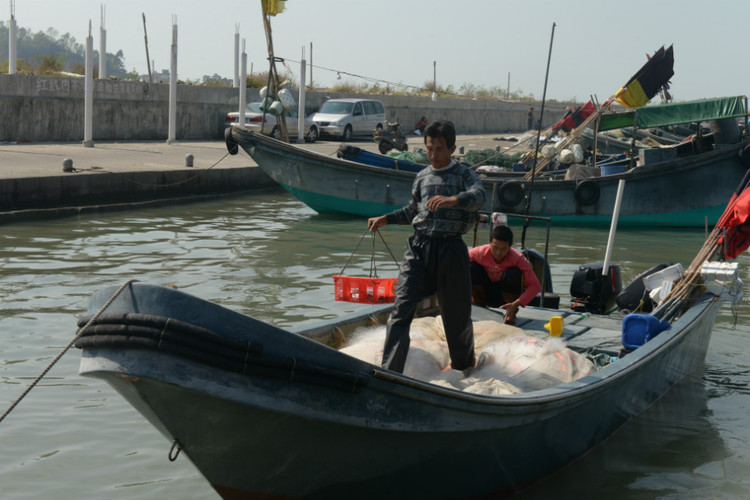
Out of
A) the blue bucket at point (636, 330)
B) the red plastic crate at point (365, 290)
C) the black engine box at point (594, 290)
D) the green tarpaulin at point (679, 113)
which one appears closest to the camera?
the blue bucket at point (636, 330)

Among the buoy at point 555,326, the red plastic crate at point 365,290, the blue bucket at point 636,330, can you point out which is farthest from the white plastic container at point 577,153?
the blue bucket at point 636,330

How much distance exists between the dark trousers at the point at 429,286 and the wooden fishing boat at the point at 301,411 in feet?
2.37

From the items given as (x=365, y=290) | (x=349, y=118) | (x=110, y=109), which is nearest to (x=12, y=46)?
(x=110, y=109)

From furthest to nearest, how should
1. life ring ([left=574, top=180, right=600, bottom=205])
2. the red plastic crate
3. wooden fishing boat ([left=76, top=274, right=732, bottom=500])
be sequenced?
life ring ([left=574, top=180, right=600, bottom=205]) → the red plastic crate → wooden fishing boat ([left=76, top=274, right=732, bottom=500])

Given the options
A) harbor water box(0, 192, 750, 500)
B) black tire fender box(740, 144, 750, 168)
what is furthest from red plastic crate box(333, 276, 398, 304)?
black tire fender box(740, 144, 750, 168)

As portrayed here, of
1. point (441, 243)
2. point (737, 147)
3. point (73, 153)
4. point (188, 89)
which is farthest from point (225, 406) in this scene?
point (188, 89)

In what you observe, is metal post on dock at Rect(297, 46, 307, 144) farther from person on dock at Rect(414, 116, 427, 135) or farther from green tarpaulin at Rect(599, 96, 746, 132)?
green tarpaulin at Rect(599, 96, 746, 132)

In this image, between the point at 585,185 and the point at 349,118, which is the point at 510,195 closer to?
the point at 585,185

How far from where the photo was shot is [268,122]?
27.7 m

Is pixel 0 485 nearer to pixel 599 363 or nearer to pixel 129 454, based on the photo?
pixel 129 454

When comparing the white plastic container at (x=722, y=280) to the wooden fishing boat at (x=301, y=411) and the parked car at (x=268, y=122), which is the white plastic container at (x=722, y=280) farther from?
the parked car at (x=268, y=122)

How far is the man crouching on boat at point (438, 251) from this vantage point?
523cm

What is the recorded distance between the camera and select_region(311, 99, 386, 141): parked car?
100 feet

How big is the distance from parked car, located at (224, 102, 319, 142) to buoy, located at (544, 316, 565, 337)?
799 inches
